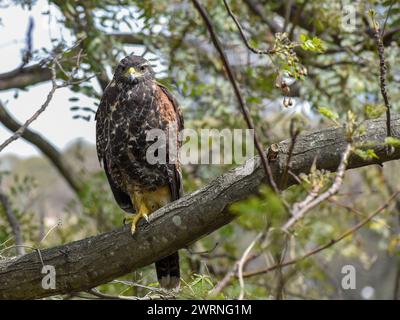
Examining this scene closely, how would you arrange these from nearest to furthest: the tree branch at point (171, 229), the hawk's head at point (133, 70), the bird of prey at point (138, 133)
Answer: the tree branch at point (171, 229) < the bird of prey at point (138, 133) < the hawk's head at point (133, 70)

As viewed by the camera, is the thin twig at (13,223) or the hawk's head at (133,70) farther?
the thin twig at (13,223)

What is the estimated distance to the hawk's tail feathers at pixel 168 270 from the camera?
4.31 metres

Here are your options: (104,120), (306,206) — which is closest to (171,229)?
(104,120)

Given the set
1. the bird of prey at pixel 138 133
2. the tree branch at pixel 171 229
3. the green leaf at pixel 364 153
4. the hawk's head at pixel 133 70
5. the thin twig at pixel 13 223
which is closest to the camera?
the green leaf at pixel 364 153

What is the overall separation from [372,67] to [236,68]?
1.18 m

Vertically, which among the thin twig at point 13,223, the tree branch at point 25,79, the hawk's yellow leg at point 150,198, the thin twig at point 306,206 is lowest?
the thin twig at point 13,223

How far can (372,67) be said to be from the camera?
5.32 metres

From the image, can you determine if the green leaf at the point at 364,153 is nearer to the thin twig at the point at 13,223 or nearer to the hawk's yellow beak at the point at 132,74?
the hawk's yellow beak at the point at 132,74

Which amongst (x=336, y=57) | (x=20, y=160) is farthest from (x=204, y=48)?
(x=20, y=160)

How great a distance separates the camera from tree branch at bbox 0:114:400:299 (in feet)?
10.5

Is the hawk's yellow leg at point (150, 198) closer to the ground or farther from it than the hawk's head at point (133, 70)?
closer to the ground

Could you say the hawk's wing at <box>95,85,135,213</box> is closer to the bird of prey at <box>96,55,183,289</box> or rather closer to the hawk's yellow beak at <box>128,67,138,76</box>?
the bird of prey at <box>96,55,183,289</box>

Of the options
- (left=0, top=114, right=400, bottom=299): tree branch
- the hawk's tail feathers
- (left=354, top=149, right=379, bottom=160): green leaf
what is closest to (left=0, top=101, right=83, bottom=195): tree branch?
the hawk's tail feathers

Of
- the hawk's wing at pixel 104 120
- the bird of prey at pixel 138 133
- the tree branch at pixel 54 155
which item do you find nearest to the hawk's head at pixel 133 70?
the bird of prey at pixel 138 133
